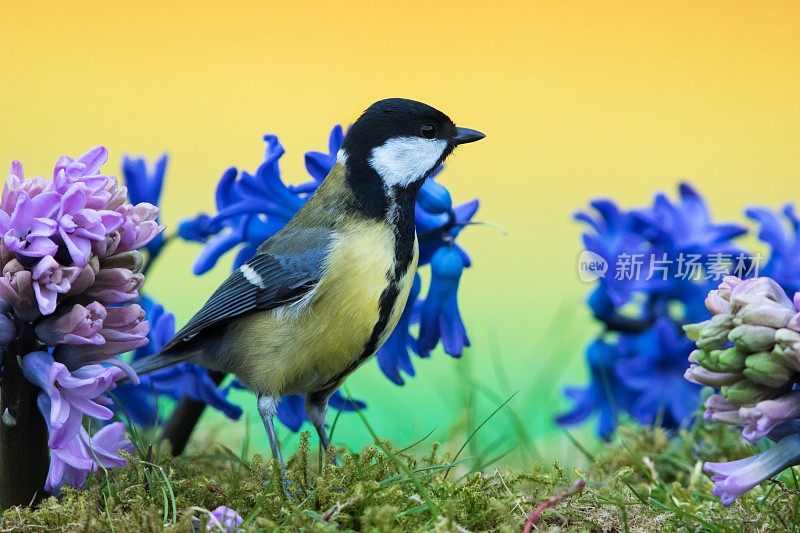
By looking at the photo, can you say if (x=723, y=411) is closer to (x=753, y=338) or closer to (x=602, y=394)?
(x=753, y=338)

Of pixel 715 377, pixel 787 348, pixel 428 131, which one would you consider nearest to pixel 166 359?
pixel 428 131

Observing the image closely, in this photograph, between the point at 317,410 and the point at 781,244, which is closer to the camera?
the point at 317,410

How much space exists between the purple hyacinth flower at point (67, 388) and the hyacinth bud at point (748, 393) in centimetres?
105

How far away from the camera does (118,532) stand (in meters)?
1.57

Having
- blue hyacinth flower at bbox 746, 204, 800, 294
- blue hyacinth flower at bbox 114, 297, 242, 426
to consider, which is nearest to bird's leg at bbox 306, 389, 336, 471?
blue hyacinth flower at bbox 114, 297, 242, 426

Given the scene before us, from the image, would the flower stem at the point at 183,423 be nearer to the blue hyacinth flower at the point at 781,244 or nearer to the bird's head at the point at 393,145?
the bird's head at the point at 393,145

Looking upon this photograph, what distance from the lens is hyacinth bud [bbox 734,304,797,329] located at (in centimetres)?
148

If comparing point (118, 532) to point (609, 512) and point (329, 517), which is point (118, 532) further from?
point (609, 512)

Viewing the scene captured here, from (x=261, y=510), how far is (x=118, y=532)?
0.82 ft

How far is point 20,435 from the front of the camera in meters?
1.80

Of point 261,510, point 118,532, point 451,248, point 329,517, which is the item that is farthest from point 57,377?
point 451,248

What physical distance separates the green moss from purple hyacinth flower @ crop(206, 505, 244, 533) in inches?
0.9

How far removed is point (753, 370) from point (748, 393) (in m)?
0.05

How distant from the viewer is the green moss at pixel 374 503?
159 centimetres
